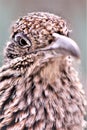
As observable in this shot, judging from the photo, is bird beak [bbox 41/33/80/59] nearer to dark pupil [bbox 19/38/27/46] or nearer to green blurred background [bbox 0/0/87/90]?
dark pupil [bbox 19/38/27/46]

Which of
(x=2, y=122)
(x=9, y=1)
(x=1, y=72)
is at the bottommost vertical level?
(x=2, y=122)

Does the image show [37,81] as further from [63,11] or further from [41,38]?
[63,11]

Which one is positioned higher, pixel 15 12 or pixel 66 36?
pixel 15 12

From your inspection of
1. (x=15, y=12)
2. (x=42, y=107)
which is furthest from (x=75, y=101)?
(x=15, y=12)

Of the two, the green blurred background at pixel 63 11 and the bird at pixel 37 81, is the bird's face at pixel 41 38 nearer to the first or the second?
the bird at pixel 37 81

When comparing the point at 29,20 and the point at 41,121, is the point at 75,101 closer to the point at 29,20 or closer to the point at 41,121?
the point at 41,121

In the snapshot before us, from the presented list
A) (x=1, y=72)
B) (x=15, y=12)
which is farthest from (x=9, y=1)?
(x=1, y=72)

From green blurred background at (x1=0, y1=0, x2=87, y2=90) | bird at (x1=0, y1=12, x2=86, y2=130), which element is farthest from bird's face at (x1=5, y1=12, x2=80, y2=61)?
green blurred background at (x1=0, y1=0, x2=87, y2=90)

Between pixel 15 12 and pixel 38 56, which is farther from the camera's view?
pixel 15 12
